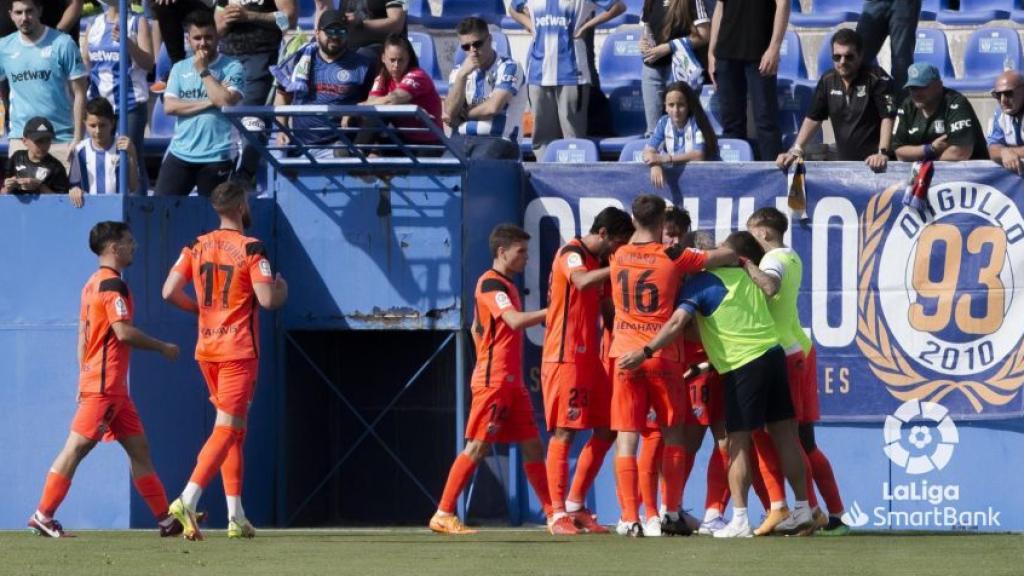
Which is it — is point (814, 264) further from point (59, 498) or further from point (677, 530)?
point (59, 498)

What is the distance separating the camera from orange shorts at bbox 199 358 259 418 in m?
9.98

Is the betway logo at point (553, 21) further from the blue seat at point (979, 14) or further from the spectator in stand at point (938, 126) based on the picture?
the blue seat at point (979, 14)

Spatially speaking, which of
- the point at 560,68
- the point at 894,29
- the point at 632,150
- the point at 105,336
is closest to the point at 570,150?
the point at 632,150

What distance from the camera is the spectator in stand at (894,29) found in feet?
44.9

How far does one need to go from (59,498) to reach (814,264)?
→ 16.4 ft

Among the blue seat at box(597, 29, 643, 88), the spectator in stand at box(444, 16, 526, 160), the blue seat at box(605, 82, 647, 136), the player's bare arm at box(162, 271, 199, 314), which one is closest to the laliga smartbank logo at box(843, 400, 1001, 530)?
the spectator in stand at box(444, 16, 526, 160)

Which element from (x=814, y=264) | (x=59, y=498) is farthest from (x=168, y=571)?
(x=814, y=264)

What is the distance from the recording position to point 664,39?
14023mm

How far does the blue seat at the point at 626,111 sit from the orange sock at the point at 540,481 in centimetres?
491

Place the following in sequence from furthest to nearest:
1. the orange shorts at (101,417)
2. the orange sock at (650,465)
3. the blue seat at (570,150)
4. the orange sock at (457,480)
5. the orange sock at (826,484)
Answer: the blue seat at (570,150)
the orange sock at (457,480)
the orange sock at (826,484)
the orange shorts at (101,417)
the orange sock at (650,465)

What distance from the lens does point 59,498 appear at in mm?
10195

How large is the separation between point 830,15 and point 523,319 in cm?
734

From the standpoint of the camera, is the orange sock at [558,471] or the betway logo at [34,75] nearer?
the orange sock at [558,471]

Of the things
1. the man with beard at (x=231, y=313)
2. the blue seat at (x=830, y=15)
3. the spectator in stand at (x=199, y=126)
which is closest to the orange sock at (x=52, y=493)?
the man with beard at (x=231, y=313)
